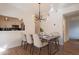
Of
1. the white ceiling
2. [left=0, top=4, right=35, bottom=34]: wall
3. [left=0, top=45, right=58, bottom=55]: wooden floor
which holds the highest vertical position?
the white ceiling

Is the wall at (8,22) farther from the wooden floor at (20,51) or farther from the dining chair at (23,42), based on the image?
the wooden floor at (20,51)

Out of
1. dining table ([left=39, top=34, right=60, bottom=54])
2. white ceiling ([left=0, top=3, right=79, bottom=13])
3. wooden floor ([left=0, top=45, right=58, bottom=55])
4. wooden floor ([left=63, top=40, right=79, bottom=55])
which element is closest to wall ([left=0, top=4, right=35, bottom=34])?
white ceiling ([left=0, top=3, right=79, bottom=13])

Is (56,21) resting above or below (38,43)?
above

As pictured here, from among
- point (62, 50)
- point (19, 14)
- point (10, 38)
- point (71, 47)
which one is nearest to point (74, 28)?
point (71, 47)

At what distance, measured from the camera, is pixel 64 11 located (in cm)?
254

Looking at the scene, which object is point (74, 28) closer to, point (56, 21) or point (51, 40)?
point (56, 21)

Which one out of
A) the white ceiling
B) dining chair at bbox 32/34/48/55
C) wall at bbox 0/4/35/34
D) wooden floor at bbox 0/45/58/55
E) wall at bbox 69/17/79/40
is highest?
the white ceiling

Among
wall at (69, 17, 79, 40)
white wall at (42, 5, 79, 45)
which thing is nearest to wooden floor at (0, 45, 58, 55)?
white wall at (42, 5, 79, 45)

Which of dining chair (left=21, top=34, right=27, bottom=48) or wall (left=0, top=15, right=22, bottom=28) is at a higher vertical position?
wall (left=0, top=15, right=22, bottom=28)

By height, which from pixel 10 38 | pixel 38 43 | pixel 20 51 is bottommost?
pixel 20 51

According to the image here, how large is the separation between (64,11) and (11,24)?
44.1 inches

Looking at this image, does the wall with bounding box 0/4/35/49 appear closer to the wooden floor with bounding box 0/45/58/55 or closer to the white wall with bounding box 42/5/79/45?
the wooden floor with bounding box 0/45/58/55

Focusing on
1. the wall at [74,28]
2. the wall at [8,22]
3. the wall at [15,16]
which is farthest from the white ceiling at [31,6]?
the wall at [74,28]

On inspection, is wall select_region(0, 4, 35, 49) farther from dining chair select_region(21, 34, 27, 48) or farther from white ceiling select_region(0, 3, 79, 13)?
dining chair select_region(21, 34, 27, 48)
